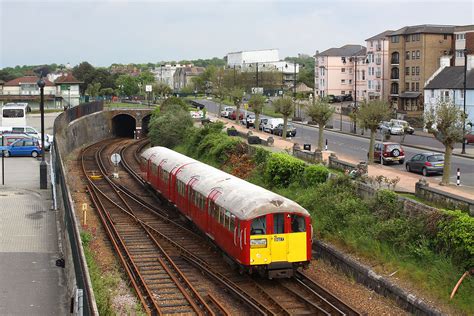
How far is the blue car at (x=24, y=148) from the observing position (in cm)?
4869

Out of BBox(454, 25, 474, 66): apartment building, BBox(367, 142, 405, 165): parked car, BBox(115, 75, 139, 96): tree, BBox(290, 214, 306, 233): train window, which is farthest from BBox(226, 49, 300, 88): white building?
BBox(290, 214, 306, 233): train window

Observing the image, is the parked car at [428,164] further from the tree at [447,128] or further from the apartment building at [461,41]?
the apartment building at [461,41]

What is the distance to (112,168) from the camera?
48219mm

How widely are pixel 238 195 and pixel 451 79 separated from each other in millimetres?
53800

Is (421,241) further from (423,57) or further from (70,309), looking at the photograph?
(423,57)

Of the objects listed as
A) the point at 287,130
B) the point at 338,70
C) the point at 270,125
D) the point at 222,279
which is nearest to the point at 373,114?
the point at 287,130

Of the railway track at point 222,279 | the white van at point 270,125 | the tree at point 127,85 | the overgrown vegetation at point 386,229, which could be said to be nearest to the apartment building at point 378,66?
the white van at point 270,125

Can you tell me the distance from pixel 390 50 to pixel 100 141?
4096cm

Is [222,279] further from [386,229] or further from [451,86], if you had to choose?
[451,86]

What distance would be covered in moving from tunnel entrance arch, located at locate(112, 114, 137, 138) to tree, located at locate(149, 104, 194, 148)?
2767cm

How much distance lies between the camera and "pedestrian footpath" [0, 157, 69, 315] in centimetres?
1647

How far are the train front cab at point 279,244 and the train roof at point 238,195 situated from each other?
0.76ft

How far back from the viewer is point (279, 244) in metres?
18.4

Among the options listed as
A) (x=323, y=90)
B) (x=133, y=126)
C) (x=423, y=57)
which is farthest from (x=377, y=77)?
(x=133, y=126)
